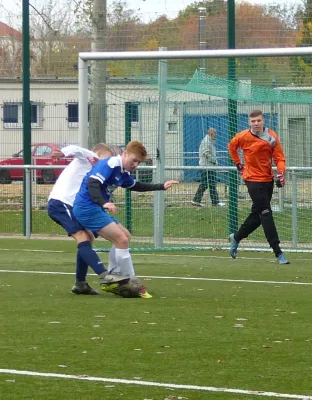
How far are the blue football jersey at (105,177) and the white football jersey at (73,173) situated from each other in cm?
49

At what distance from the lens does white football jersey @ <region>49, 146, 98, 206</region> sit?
1168 cm

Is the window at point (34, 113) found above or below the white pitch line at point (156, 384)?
above

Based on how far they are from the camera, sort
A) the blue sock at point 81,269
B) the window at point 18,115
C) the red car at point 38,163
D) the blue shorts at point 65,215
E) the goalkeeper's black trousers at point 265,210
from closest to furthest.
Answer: the blue sock at point 81,269, the blue shorts at point 65,215, the goalkeeper's black trousers at point 265,210, the red car at point 38,163, the window at point 18,115

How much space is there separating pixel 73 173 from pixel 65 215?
452 mm

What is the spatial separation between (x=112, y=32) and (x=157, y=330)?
11.5 meters

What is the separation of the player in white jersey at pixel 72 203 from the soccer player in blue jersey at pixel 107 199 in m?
0.27

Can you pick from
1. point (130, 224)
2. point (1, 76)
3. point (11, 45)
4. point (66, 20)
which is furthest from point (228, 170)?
point (11, 45)

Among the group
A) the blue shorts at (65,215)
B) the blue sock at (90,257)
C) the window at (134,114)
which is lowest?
the blue sock at (90,257)

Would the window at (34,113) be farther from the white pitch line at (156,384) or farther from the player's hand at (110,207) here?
the white pitch line at (156,384)

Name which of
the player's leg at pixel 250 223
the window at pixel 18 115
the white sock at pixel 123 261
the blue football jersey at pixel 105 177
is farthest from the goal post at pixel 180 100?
the white sock at pixel 123 261

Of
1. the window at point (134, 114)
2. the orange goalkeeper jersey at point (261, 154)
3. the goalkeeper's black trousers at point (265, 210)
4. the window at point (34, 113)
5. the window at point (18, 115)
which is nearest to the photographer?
the goalkeeper's black trousers at point (265, 210)

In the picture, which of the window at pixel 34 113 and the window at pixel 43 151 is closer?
the window at pixel 34 113

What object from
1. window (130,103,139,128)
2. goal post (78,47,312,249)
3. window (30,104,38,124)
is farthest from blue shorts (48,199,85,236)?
A: window (30,104,38,124)

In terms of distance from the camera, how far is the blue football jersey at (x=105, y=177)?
10922mm
